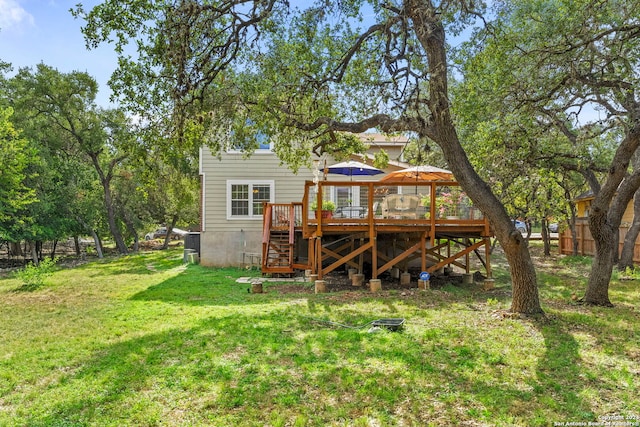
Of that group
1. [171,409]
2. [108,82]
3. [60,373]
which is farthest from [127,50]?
[171,409]

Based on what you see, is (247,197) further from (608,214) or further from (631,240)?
(631,240)

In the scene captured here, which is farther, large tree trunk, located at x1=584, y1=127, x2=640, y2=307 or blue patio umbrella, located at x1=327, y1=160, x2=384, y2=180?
blue patio umbrella, located at x1=327, y1=160, x2=384, y2=180

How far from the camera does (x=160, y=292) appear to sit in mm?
10297

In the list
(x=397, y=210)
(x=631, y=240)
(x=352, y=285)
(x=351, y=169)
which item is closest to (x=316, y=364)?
(x=352, y=285)

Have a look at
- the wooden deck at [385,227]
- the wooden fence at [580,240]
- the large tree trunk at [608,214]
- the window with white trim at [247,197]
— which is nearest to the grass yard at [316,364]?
the large tree trunk at [608,214]

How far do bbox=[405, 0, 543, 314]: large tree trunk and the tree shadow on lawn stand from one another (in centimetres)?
100

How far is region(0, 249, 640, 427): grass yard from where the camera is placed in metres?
3.72

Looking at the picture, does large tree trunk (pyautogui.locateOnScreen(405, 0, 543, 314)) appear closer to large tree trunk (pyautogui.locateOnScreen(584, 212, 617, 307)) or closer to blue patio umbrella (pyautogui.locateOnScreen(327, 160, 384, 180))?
large tree trunk (pyautogui.locateOnScreen(584, 212, 617, 307))

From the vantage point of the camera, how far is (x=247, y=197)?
15.8 meters

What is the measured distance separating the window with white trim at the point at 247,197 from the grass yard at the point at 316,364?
726cm

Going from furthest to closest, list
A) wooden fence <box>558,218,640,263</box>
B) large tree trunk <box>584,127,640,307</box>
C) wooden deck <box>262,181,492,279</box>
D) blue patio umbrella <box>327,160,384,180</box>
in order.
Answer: wooden fence <box>558,218,640,263</box>, blue patio umbrella <box>327,160,384,180</box>, wooden deck <box>262,181,492,279</box>, large tree trunk <box>584,127,640,307</box>

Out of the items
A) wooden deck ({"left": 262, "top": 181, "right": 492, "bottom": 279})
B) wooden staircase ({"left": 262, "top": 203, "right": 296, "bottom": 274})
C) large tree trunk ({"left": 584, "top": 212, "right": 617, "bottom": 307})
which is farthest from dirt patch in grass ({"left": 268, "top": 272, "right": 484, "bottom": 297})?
large tree trunk ({"left": 584, "top": 212, "right": 617, "bottom": 307})

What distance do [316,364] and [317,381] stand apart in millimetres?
481

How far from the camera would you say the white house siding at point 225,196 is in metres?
15.7
